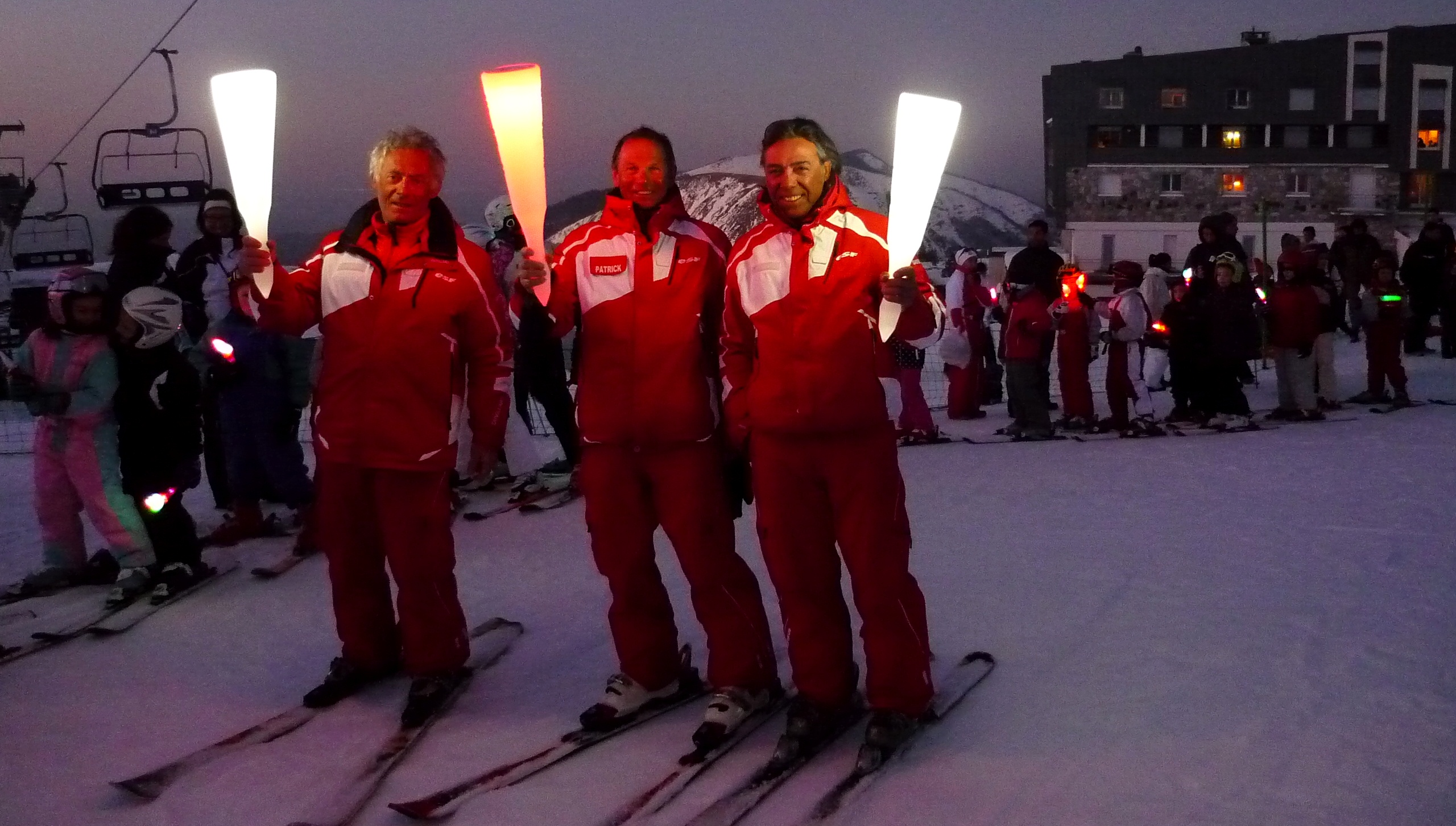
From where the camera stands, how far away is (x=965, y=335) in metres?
10.9

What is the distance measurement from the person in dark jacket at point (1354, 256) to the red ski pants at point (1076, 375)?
6.62m

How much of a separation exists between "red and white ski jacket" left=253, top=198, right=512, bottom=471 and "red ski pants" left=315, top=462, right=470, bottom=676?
0.32ft

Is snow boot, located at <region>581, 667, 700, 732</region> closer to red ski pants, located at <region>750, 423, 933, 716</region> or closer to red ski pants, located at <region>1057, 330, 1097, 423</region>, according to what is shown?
red ski pants, located at <region>750, 423, 933, 716</region>

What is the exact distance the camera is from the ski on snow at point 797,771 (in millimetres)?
3055

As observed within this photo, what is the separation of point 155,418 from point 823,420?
3.58 metres

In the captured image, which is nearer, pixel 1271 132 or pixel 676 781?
pixel 676 781

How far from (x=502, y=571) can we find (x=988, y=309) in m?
6.73

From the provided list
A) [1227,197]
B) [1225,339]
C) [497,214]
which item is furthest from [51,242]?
[1227,197]

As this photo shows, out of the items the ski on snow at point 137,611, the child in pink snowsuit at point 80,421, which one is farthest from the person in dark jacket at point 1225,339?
the child in pink snowsuit at point 80,421

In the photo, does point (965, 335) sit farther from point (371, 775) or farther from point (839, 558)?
point (371, 775)

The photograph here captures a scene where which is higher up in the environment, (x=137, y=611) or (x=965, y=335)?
(x=965, y=335)

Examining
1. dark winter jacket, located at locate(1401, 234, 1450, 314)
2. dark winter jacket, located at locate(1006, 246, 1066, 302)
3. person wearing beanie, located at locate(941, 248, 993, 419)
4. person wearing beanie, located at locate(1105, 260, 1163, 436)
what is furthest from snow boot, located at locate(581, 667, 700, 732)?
dark winter jacket, located at locate(1401, 234, 1450, 314)

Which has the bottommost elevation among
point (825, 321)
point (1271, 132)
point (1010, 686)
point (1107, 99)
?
point (1010, 686)

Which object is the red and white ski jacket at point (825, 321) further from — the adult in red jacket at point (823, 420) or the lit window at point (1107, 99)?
the lit window at point (1107, 99)
